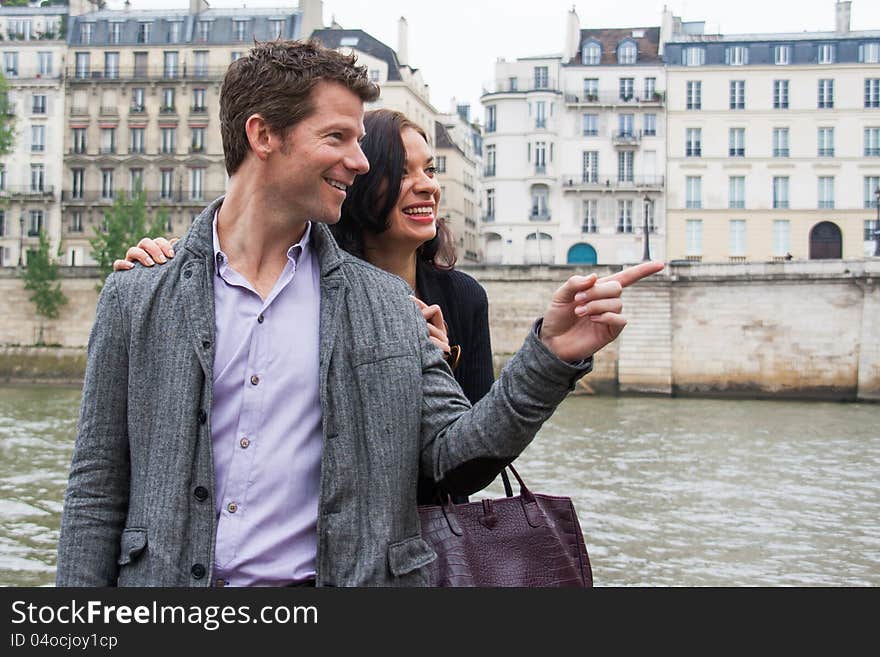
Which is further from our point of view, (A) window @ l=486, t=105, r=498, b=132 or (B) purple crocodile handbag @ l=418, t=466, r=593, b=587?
(A) window @ l=486, t=105, r=498, b=132

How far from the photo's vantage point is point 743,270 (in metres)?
30.3

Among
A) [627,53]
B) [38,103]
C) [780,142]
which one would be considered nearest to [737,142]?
[780,142]

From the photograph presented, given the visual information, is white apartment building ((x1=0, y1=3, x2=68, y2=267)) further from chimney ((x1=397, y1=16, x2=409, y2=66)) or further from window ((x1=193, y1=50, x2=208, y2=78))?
chimney ((x1=397, y1=16, x2=409, y2=66))

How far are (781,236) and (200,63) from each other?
67.3 feet

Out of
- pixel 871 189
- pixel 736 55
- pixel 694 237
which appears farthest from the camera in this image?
pixel 694 237

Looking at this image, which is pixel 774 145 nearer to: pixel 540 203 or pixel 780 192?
pixel 780 192

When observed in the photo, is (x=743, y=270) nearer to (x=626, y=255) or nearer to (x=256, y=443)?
(x=626, y=255)

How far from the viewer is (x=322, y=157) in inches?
84.5

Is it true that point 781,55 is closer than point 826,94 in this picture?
No

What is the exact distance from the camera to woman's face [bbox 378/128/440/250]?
2.90 meters

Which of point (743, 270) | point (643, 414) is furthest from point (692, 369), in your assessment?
point (643, 414)

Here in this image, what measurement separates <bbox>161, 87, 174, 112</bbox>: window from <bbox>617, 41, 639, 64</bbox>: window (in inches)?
602

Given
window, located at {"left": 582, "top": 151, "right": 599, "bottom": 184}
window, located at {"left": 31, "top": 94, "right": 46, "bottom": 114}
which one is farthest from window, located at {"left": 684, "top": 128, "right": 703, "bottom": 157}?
window, located at {"left": 31, "top": 94, "right": 46, "bottom": 114}

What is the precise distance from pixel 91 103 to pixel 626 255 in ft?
62.7
